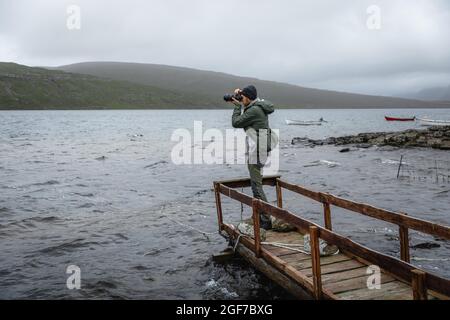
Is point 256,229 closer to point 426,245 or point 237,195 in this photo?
point 237,195

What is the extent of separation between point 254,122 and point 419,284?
5.90m

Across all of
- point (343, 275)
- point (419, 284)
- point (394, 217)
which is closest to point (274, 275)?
point (343, 275)

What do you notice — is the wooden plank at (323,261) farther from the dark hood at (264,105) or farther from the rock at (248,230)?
the dark hood at (264,105)

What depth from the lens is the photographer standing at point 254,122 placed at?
1047 cm

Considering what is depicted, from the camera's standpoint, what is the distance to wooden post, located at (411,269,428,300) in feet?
18.3

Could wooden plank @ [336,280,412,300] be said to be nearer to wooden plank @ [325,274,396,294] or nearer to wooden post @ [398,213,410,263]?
wooden plank @ [325,274,396,294]

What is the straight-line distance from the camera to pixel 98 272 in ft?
36.4

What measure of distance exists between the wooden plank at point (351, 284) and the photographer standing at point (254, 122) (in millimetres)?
3965

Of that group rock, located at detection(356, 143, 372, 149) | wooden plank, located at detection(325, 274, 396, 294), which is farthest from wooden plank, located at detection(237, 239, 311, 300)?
rock, located at detection(356, 143, 372, 149)

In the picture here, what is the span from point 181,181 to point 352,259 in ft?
58.4

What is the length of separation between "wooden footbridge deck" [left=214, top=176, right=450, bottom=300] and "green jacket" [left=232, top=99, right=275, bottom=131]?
1833 mm

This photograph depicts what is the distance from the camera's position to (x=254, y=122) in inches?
415
